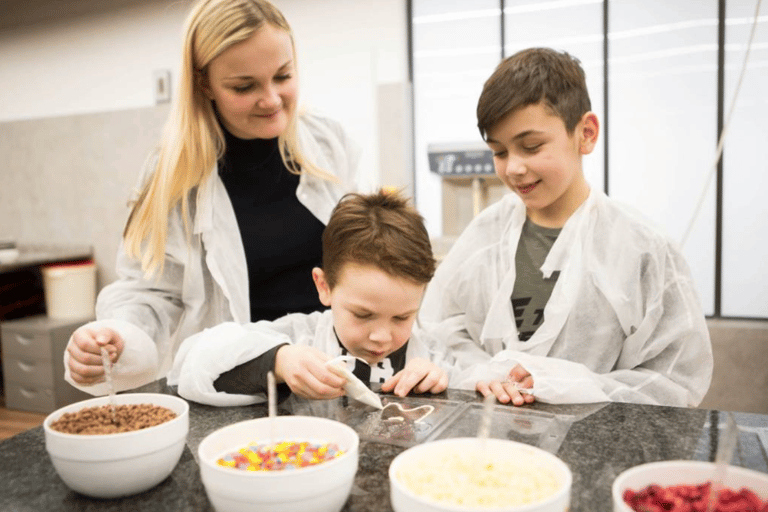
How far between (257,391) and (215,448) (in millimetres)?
306

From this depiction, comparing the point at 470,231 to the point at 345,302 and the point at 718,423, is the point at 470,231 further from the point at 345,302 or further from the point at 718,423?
the point at 718,423

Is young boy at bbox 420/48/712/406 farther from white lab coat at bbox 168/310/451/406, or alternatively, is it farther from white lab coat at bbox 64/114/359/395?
white lab coat at bbox 64/114/359/395

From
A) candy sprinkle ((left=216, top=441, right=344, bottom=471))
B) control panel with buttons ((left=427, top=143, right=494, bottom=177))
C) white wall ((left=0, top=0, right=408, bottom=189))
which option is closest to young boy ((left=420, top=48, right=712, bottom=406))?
candy sprinkle ((left=216, top=441, right=344, bottom=471))

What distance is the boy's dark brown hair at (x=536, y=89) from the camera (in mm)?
1351

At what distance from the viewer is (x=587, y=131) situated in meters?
1.43

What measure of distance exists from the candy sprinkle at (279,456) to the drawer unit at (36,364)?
3.96m

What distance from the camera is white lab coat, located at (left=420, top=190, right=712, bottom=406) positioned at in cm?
121

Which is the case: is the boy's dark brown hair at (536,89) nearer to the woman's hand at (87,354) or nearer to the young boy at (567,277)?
the young boy at (567,277)

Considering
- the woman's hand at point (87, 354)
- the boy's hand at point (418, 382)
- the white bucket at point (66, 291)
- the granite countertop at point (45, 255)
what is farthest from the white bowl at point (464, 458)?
the white bucket at point (66, 291)

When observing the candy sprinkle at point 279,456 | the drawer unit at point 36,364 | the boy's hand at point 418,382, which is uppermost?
the candy sprinkle at point 279,456

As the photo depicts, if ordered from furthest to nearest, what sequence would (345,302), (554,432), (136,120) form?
(136,120)
(345,302)
(554,432)

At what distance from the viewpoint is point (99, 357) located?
1.10 metres

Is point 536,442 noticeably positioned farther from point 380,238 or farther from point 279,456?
point 380,238

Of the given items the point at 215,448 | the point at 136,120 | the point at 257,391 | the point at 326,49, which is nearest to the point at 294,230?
the point at 257,391
